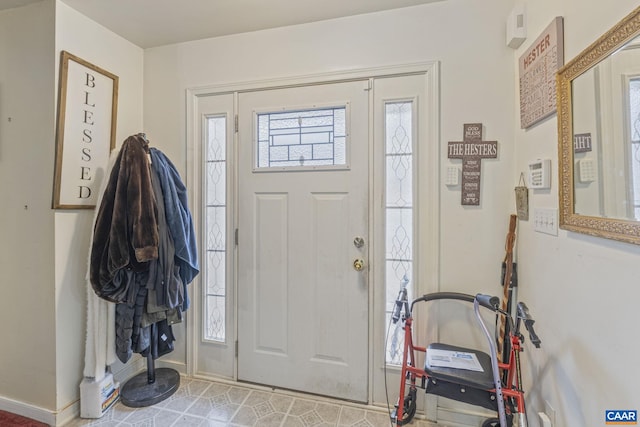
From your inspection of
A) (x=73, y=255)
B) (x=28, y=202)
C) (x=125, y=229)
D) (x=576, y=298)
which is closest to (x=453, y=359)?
(x=576, y=298)

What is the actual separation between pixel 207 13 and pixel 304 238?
1.55 m

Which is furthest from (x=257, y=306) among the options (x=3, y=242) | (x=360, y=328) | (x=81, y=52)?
(x=81, y=52)

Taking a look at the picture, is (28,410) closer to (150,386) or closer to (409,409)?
(150,386)

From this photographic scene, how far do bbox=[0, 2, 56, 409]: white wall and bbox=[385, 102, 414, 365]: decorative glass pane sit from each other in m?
1.99

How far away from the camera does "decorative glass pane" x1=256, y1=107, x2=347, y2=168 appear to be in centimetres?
190

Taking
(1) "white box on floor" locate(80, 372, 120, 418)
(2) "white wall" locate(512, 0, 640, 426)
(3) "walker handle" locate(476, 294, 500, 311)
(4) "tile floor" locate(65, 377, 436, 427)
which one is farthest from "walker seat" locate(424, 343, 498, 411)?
(1) "white box on floor" locate(80, 372, 120, 418)

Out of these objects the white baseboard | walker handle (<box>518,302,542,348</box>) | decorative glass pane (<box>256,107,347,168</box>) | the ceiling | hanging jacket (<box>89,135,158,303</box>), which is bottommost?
the white baseboard

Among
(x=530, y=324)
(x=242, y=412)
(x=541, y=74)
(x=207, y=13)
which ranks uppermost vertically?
(x=207, y=13)

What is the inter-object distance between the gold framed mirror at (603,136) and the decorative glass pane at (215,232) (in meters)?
1.93

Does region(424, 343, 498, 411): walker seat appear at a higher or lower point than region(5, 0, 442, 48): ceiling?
lower

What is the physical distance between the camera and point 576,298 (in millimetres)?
1079

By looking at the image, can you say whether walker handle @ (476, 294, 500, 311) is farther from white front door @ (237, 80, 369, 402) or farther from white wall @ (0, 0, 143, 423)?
white wall @ (0, 0, 143, 423)

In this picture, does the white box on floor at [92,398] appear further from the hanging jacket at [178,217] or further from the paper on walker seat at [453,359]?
the paper on walker seat at [453,359]

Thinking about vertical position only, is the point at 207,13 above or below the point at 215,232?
above
